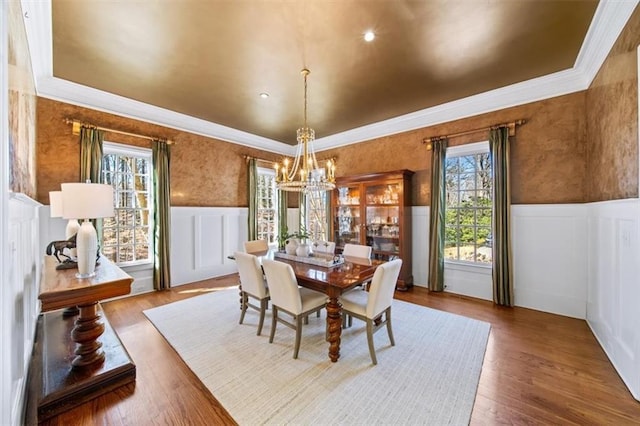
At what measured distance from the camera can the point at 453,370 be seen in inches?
81.7

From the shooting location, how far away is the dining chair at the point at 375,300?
2111mm

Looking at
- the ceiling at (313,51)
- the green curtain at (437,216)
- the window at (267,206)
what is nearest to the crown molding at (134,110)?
the ceiling at (313,51)

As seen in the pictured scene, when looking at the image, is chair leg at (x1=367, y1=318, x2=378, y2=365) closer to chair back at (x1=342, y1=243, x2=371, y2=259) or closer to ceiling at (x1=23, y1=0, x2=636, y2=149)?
chair back at (x1=342, y1=243, x2=371, y2=259)

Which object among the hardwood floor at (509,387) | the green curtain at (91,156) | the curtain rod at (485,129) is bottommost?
the hardwood floor at (509,387)

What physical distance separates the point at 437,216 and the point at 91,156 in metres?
5.03

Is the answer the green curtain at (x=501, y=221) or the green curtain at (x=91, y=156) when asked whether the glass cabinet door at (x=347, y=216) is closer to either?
the green curtain at (x=501, y=221)

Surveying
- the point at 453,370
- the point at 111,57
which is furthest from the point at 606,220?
the point at 111,57

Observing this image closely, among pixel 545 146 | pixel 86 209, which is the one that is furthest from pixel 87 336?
pixel 545 146

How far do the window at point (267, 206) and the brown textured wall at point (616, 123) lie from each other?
5115 mm

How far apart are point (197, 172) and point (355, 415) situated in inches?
171

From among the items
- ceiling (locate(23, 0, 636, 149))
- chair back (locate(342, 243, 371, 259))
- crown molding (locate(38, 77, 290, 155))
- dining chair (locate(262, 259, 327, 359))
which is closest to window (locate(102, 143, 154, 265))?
crown molding (locate(38, 77, 290, 155))

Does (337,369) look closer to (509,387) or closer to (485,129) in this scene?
(509,387)

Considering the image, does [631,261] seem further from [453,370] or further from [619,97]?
[453,370]

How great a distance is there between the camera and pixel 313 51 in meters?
2.55
